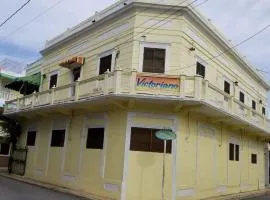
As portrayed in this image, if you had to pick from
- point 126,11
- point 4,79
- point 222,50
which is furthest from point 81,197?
point 4,79

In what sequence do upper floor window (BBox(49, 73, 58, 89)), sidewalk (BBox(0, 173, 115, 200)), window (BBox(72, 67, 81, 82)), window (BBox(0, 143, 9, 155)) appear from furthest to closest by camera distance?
window (BBox(0, 143, 9, 155)) → upper floor window (BBox(49, 73, 58, 89)) → window (BBox(72, 67, 81, 82)) → sidewalk (BBox(0, 173, 115, 200))

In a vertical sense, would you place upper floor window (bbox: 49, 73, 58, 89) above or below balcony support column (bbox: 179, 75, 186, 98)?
above

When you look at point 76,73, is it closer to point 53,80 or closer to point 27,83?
point 53,80

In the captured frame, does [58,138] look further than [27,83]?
No

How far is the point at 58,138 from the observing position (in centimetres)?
1847

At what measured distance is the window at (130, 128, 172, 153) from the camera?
46.0 feet

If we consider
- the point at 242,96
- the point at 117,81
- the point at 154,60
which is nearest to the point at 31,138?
the point at 117,81

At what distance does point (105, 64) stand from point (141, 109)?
12.3 feet

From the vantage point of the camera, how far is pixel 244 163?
21203 millimetres

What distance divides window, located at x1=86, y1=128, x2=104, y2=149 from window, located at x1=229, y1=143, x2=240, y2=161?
7977mm

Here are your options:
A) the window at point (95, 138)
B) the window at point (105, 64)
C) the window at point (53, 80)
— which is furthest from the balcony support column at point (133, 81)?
the window at point (53, 80)

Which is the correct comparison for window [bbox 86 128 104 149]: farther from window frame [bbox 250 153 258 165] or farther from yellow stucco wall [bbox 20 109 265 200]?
window frame [bbox 250 153 258 165]

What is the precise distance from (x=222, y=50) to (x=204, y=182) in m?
7.56

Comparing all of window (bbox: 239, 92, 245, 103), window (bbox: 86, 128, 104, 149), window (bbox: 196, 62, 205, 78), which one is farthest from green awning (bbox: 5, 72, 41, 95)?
window (bbox: 239, 92, 245, 103)
